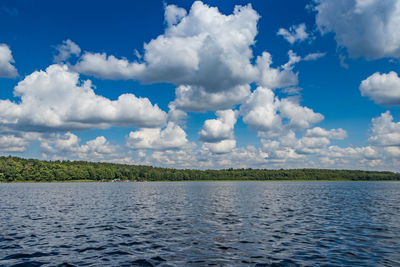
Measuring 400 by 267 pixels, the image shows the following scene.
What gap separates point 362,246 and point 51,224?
36.5m

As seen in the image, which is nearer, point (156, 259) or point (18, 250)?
point (156, 259)

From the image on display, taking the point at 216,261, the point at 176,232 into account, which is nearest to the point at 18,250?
the point at 176,232

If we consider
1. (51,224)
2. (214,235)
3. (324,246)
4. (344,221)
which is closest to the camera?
(324,246)

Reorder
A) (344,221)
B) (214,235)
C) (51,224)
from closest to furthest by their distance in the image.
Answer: (214,235) → (51,224) → (344,221)

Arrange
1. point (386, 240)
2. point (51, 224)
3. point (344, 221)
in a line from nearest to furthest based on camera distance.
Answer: point (386, 240), point (51, 224), point (344, 221)

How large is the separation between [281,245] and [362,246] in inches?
294

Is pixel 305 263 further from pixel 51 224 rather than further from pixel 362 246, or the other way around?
pixel 51 224

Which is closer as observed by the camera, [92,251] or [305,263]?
[305,263]

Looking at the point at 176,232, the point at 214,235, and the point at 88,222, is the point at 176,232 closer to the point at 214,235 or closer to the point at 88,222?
the point at 214,235

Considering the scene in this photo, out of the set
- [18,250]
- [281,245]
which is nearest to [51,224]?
[18,250]

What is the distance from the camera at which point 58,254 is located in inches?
901

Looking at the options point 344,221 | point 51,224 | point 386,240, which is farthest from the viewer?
point 344,221

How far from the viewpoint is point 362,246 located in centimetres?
2562

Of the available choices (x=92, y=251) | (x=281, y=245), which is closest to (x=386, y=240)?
(x=281, y=245)
